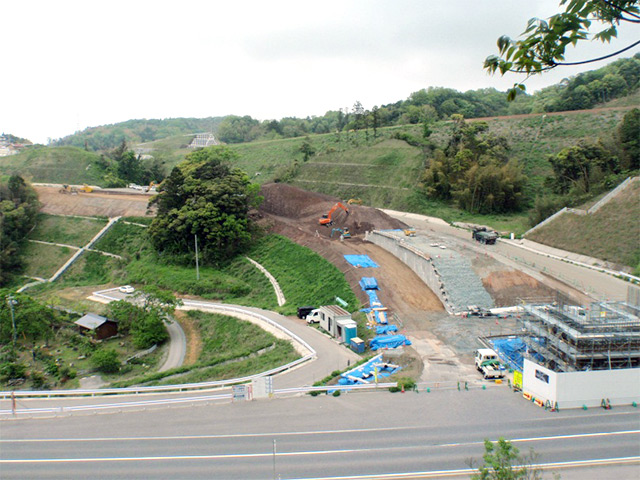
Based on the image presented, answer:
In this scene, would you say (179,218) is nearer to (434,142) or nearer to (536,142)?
(434,142)

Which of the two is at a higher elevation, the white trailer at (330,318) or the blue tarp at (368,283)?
the blue tarp at (368,283)

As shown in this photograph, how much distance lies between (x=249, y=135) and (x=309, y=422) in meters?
111

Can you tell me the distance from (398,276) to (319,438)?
19.5 m

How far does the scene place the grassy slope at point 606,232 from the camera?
114 ft

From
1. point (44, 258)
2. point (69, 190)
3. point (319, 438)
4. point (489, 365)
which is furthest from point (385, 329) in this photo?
point (69, 190)

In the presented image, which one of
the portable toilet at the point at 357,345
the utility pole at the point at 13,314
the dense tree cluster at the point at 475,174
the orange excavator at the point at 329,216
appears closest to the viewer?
the portable toilet at the point at 357,345

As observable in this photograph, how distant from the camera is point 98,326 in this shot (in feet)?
108

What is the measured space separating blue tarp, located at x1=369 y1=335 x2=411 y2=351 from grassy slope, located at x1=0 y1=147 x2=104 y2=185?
6314 cm

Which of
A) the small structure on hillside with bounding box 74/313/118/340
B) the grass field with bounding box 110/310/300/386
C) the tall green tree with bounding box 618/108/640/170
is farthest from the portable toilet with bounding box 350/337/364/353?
the tall green tree with bounding box 618/108/640/170

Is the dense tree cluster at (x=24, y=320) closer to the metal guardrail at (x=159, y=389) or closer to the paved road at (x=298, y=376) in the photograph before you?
the metal guardrail at (x=159, y=389)

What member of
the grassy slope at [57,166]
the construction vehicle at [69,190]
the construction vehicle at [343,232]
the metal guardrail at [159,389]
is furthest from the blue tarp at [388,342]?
the grassy slope at [57,166]

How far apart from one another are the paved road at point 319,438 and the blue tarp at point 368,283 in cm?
1260

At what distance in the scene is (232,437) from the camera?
15.6m

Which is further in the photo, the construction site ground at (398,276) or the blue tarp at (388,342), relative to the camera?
the blue tarp at (388,342)
